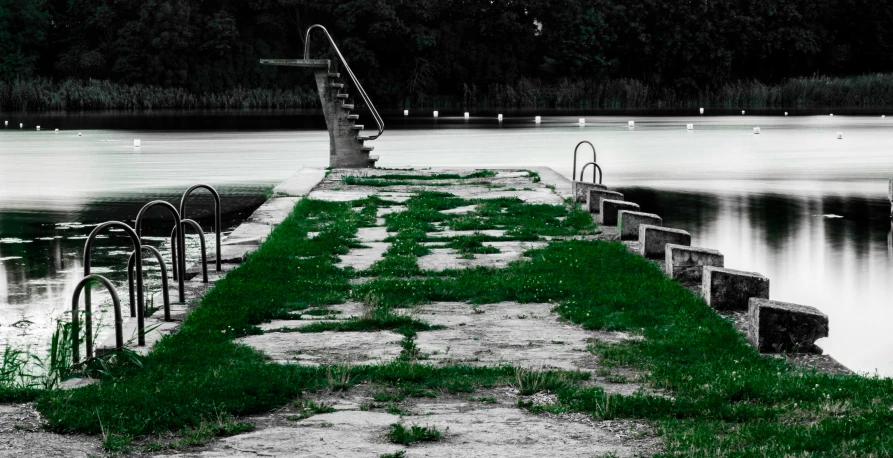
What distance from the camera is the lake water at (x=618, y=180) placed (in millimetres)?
12047

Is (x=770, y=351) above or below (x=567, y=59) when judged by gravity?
below

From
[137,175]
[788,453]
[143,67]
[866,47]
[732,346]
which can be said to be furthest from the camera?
[866,47]

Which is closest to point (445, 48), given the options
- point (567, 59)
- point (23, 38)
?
point (567, 59)

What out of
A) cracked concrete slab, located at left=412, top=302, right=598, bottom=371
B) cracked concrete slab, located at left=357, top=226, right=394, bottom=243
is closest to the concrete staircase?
cracked concrete slab, located at left=357, top=226, right=394, bottom=243

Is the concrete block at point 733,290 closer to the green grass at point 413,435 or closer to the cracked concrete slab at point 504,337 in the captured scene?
the cracked concrete slab at point 504,337

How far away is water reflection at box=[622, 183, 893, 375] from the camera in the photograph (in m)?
10.4

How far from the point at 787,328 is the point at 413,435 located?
3108 millimetres

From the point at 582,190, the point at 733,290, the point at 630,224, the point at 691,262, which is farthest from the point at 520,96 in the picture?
the point at 733,290

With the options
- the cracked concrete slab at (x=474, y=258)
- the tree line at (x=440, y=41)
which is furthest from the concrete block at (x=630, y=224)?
the tree line at (x=440, y=41)

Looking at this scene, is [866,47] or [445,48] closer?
[445,48]

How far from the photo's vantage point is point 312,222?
15.1 meters

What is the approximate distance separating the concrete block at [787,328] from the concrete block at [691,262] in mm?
2462

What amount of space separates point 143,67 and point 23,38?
829cm

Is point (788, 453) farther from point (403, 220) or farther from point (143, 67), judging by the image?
point (143, 67)
